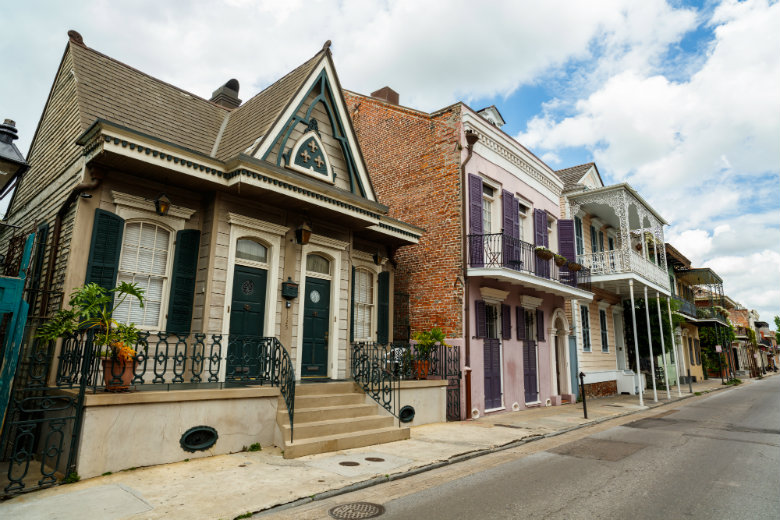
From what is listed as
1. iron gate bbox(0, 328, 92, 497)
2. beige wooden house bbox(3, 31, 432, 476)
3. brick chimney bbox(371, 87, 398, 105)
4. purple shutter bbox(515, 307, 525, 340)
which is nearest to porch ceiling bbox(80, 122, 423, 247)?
beige wooden house bbox(3, 31, 432, 476)

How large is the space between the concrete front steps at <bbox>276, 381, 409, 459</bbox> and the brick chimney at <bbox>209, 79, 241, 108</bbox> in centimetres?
846

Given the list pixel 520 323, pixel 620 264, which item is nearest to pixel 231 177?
pixel 520 323

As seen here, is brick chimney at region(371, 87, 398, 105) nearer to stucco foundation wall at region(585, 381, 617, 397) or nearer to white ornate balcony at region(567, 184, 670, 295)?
white ornate balcony at region(567, 184, 670, 295)

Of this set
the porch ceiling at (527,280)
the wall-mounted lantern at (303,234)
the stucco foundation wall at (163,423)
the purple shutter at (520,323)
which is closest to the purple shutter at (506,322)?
the purple shutter at (520,323)

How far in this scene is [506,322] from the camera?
14.0 meters

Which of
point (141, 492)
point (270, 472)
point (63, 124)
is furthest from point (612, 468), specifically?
point (63, 124)

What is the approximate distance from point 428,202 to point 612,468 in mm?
8492

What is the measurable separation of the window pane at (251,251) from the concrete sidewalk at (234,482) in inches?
141

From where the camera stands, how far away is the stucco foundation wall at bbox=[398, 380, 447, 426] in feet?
33.9

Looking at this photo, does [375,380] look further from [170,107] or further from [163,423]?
[170,107]

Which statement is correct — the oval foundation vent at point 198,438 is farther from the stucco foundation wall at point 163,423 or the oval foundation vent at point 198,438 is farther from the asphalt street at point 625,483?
the asphalt street at point 625,483

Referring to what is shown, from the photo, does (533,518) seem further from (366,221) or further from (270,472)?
(366,221)

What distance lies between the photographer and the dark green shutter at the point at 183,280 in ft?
26.8

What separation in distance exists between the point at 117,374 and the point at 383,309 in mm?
7075
